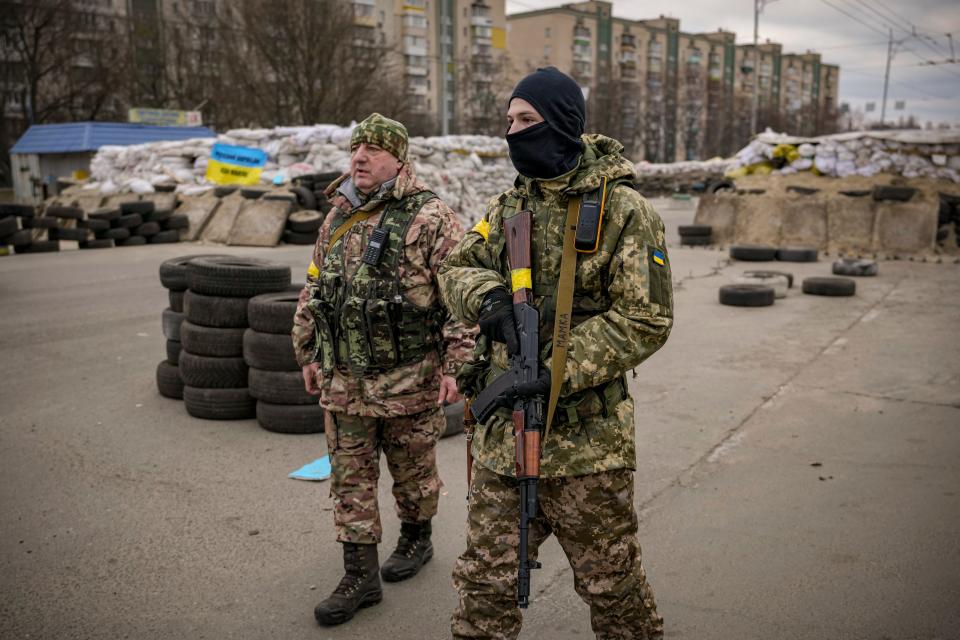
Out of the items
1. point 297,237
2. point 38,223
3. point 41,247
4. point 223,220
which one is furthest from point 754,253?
point 38,223

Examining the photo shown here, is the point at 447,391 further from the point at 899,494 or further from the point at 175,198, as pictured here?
the point at 175,198

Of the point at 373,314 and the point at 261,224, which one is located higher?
the point at 373,314

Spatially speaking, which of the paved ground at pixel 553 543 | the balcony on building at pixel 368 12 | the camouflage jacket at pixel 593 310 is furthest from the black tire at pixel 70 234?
the balcony on building at pixel 368 12

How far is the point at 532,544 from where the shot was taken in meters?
2.64

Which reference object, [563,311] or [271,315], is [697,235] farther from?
[563,311]

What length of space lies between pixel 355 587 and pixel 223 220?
1671 cm

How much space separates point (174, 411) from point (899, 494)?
503cm

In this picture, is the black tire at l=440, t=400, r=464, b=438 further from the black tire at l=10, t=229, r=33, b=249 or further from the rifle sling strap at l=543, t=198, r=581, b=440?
the black tire at l=10, t=229, r=33, b=249

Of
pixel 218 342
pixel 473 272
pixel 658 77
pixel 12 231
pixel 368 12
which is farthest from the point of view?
pixel 658 77

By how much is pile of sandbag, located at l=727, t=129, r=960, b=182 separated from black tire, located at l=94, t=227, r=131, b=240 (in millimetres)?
14668

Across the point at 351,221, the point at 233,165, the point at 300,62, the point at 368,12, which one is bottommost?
the point at 351,221

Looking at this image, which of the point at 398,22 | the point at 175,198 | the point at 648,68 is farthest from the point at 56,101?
the point at 648,68

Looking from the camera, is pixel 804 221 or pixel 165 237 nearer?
pixel 804 221

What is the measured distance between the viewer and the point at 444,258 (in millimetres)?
3539
